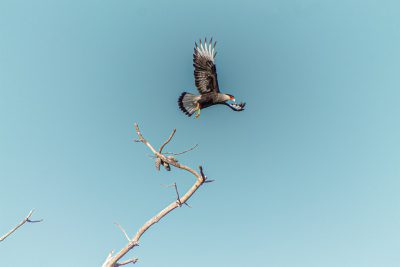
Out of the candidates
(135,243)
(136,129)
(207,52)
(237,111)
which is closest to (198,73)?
(207,52)

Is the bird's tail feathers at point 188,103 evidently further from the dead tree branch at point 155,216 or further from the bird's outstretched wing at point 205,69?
the dead tree branch at point 155,216

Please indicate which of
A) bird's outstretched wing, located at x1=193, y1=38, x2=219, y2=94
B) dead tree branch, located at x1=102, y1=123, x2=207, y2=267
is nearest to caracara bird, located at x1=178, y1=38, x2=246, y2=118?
bird's outstretched wing, located at x1=193, y1=38, x2=219, y2=94

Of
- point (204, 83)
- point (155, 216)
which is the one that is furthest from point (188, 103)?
point (155, 216)

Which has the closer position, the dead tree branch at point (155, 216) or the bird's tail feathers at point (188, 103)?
the dead tree branch at point (155, 216)

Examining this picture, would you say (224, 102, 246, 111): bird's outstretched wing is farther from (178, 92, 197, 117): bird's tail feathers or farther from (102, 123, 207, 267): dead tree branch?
(102, 123, 207, 267): dead tree branch

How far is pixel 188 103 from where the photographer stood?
48.2ft

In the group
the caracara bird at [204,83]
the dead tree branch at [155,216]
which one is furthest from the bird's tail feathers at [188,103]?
the dead tree branch at [155,216]

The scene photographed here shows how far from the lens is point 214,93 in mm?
14266

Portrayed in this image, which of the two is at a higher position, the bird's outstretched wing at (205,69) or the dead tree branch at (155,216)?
the bird's outstretched wing at (205,69)

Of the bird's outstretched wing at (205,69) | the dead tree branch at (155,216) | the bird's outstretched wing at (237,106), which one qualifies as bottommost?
the dead tree branch at (155,216)

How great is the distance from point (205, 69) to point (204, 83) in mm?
554

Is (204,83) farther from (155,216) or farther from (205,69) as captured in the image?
(155,216)

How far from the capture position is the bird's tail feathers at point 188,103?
47.5ft

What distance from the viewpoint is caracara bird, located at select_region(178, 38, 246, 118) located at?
14023 mm
